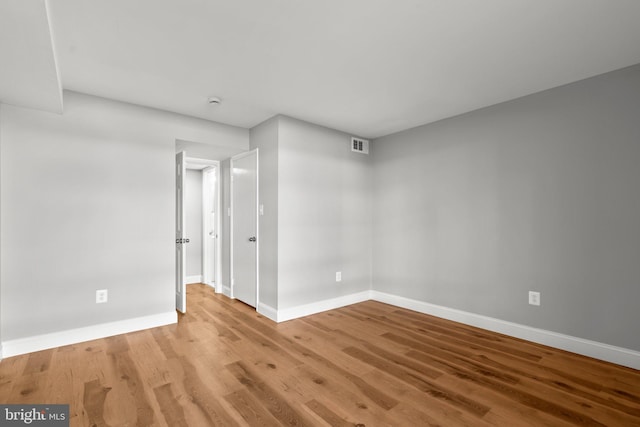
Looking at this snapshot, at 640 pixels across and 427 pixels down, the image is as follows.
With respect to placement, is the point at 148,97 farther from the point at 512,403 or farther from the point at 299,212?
the point at 512,403

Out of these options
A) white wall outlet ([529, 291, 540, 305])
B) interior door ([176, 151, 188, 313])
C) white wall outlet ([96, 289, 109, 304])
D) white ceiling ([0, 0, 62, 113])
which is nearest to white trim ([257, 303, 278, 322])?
interior door ([176, 151, 188, 313])

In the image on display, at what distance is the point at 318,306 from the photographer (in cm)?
405

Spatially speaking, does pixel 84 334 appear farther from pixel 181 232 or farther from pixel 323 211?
pixel 323 211

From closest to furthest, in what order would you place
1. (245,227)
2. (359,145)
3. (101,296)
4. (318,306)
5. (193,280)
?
(101,296)
(318,306)
(245,227)
(359,145)
(193,280)

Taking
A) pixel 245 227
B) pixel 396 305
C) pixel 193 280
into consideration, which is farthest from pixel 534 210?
pixel 193 280

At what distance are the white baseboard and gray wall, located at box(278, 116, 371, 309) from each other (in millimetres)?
1020

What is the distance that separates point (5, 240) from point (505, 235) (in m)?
4.87

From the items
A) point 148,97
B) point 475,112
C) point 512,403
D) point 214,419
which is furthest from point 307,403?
point 475,112

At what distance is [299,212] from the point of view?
3912 millimetres

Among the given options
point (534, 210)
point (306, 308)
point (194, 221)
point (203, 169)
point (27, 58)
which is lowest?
point (306, 308)

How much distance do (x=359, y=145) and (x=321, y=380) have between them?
3.36 meters

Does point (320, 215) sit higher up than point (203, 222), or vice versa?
point (320, 215)

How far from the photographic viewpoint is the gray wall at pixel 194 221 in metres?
5.83

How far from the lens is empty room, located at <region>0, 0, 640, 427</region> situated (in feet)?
6.50
